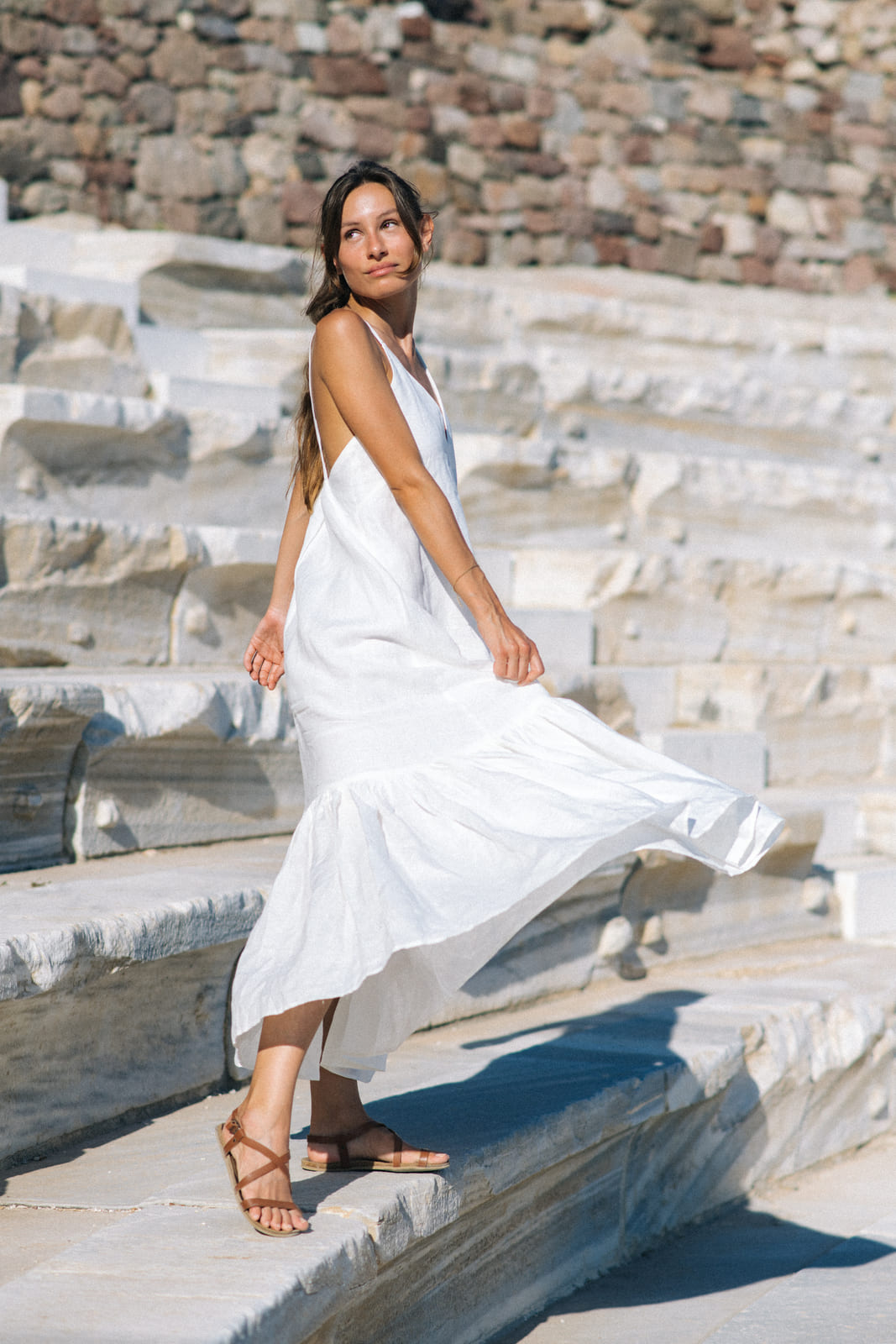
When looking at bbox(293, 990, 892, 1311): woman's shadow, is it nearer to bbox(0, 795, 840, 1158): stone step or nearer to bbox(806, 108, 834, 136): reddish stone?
bbox(0, 795, 840, 1158): stone step

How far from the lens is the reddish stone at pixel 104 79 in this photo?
606 centimetres

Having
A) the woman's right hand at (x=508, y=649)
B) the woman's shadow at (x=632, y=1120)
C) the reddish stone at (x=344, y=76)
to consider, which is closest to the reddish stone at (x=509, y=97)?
the reddish stone at (x=344, y=76)

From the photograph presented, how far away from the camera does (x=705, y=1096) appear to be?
95.3 inches

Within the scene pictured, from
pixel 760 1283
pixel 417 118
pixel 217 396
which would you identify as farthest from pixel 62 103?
pixel 760 1283

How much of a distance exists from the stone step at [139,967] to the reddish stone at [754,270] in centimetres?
557

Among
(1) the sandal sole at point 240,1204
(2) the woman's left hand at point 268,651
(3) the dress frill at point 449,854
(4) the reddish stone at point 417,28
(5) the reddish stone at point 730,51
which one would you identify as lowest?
(1) the sandal sole at point 240,1204

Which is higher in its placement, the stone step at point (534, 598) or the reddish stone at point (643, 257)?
the reddish stone at point (643, 257)

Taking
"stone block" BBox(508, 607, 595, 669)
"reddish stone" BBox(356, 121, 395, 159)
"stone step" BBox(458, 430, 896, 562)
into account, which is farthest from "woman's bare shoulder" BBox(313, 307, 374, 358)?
"reddish stone" BBox(356, 121, 395, 159)

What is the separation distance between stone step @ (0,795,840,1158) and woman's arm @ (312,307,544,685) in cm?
62

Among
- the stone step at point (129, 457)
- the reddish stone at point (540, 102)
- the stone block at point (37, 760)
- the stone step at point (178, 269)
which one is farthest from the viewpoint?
the reddish stone at point (540, 102)

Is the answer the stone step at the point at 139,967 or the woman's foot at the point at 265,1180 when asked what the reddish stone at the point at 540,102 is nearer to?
the stone step at the point at 139,967

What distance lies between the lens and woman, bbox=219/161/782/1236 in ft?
5.10

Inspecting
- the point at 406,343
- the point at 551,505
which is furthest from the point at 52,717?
the point at 551,505

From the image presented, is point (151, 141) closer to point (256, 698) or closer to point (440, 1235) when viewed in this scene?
point (256, 698)
